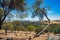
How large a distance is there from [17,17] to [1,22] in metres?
2.60

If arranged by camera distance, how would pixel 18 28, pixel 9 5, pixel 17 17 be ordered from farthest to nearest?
pixel 18 28 → pixel 17 17 → pixel 9 5

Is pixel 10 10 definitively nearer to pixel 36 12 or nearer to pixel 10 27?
pixel 10 27

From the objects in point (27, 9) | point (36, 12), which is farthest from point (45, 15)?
point (27, 9)

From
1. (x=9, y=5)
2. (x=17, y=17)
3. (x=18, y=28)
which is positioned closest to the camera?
(x=9, y=5)

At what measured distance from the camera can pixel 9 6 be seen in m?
25.3

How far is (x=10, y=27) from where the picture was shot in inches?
1032

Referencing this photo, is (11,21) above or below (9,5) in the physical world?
below

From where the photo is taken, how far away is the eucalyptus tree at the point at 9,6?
82.5 feet

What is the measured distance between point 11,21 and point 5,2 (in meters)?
3.87

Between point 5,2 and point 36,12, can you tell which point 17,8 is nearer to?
point 5,2

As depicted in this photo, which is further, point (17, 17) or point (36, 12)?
point (36, 12)

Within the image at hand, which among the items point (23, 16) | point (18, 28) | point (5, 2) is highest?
point (5, 2)

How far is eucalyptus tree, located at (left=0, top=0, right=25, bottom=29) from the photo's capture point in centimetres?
2514

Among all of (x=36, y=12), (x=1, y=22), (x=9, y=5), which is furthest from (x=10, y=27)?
(x=36, y=12)
